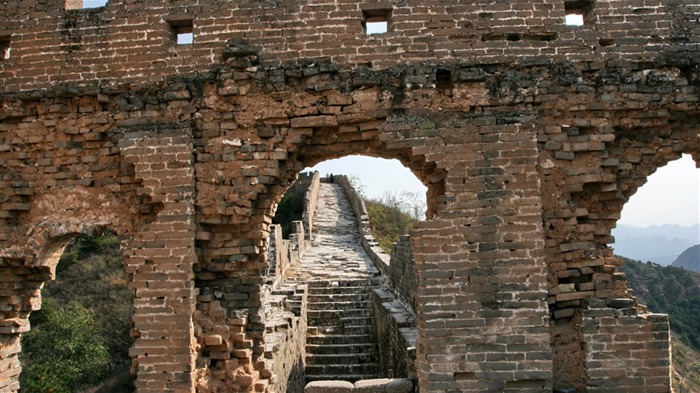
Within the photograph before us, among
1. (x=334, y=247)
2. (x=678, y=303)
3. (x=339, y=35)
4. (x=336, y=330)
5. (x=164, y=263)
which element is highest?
(x=339, y=35)

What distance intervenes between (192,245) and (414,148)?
263cm

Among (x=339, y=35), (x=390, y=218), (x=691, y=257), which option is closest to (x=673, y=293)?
(x=390, y=218)

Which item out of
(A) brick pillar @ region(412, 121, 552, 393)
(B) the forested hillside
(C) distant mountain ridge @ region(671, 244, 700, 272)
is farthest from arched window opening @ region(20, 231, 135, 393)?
(C) distant mountain ridge @ region(671, 244, 700, 272)

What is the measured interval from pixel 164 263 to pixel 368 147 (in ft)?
8.51

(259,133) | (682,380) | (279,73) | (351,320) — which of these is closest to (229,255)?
(259,133)

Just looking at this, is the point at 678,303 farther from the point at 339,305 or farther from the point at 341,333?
the point at 341,333

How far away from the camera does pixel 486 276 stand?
18.5ft

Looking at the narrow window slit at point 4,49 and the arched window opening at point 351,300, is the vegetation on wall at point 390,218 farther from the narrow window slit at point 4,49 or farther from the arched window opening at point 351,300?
the narrow window slit at point 4,49

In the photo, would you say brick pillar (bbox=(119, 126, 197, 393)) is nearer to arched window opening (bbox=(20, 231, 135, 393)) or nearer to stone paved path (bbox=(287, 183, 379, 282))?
stone paved path (bbox=(287, 183, 379, 282))

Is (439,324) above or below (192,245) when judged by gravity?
below

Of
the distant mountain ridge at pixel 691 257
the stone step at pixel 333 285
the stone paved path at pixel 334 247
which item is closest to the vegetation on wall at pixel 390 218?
the stone paved path at pixel 334 247

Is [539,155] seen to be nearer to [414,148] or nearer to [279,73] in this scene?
[414,148]

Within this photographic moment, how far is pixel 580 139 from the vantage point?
5.91 meters

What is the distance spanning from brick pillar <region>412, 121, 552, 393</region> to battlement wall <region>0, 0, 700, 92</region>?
3.77 feet
